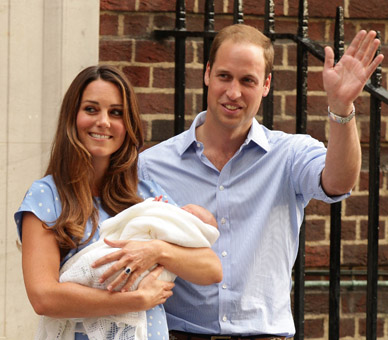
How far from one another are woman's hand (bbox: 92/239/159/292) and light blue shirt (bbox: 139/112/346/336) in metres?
0.42

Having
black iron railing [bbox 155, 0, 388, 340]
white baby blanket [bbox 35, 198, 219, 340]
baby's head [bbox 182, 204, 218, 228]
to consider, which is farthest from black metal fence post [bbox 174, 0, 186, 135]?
white baby blanket [bbox 35, 198, 219, 340]

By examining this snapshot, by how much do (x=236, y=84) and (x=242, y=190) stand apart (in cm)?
38

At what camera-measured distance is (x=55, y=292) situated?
2795 mm

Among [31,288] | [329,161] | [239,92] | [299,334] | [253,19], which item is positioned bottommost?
[299,334]

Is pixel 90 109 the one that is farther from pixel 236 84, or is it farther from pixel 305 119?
pixel 305 119

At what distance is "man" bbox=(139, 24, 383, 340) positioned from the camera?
326 centimetres

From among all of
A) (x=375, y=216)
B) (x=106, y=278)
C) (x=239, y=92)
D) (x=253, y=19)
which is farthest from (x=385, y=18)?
(x=106, y=278)

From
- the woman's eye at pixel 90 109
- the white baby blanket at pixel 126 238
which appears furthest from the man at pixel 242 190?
the woman's eye at pixel 90 109

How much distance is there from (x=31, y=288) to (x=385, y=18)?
238 centimetres

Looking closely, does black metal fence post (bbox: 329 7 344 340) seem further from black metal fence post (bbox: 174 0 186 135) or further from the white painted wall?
the white painted wall

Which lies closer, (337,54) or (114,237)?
(114,237)

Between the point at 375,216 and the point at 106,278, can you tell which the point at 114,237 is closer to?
the point at 106,278

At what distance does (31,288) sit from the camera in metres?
2.82

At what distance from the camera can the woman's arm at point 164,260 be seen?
111 inches
